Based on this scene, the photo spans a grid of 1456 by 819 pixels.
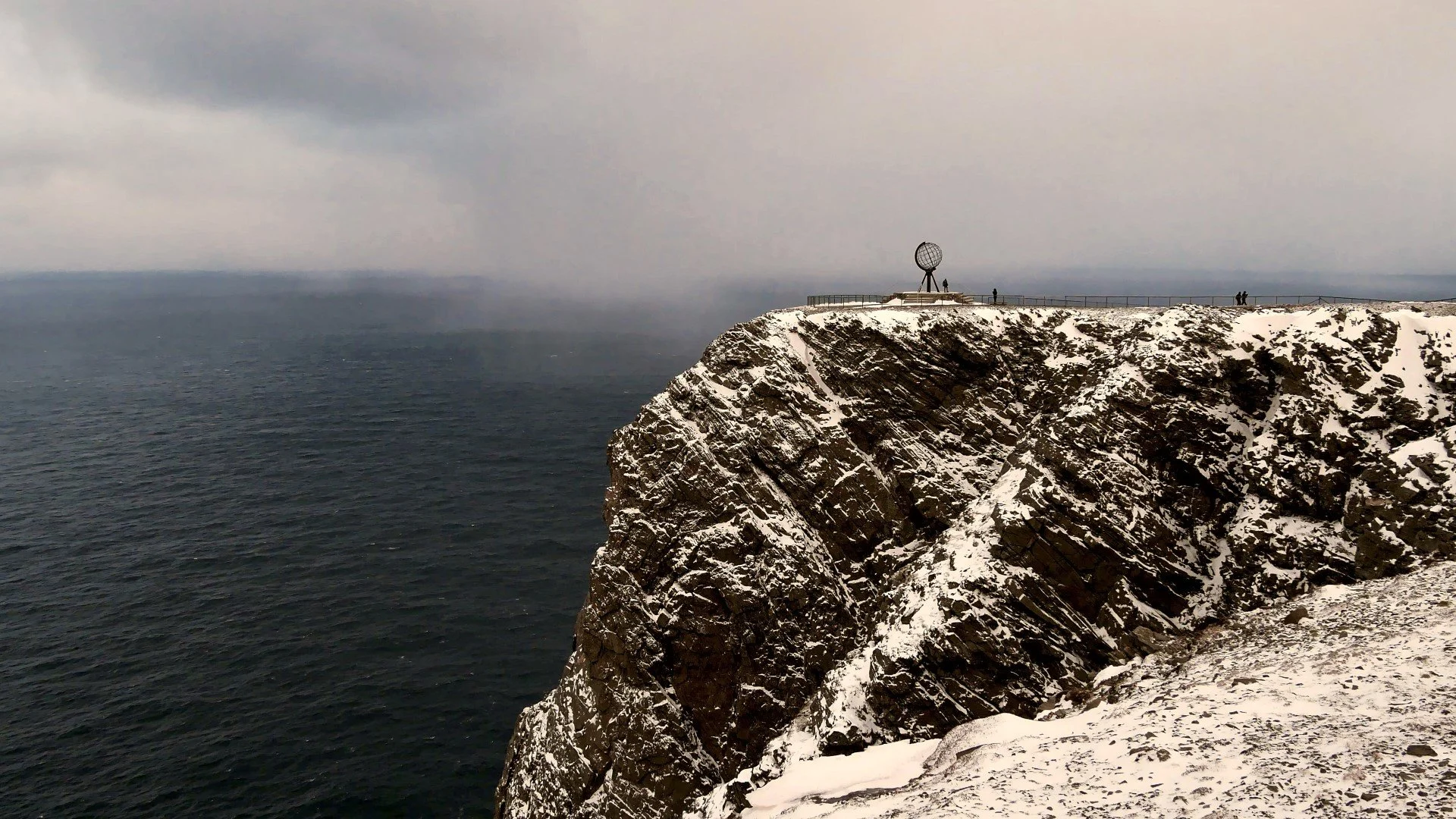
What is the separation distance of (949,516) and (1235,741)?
22.5 meters

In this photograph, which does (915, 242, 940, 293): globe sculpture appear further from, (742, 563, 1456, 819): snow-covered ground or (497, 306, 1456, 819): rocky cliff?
(742, 563, 1456, 819): snow-covered ground

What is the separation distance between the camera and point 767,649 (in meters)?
41.5

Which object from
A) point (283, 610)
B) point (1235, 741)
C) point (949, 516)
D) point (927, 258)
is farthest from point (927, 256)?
point (283, 610)

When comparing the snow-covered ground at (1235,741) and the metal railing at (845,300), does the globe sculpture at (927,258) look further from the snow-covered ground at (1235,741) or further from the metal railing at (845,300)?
the snow-covered ground at (1235,741)

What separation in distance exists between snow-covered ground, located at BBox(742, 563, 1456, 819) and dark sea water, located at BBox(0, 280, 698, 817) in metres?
38.1

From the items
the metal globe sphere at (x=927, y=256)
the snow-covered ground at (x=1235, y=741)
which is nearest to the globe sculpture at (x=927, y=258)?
the metal globe sphere at (x=927, y=256)

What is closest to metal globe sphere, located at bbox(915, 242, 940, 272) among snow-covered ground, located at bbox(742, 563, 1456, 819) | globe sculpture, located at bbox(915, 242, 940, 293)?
globe sculpture, located at bbox(915, 242, 940, 293)

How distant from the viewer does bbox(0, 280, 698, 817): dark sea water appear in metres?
54.8

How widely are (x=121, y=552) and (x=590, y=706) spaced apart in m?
79.4

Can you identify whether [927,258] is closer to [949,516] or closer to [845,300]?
[845,300]

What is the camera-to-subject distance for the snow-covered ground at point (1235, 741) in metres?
19.0

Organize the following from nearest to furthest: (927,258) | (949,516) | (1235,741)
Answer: (1235,741)
(949,516)
(927,258)

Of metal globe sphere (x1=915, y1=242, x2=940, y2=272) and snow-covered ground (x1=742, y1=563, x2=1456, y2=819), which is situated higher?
metal globe sphere (x1=915, y1=242, x2=940, y2=272)

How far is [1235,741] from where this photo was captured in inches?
853
